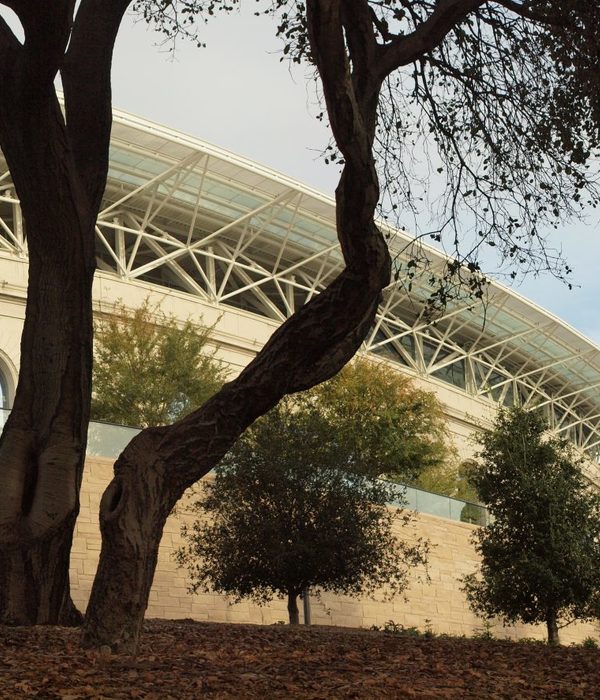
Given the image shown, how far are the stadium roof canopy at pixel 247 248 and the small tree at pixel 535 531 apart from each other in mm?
6118

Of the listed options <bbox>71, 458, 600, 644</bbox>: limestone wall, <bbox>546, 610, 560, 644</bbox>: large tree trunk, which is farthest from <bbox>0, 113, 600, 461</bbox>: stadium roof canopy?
<bbox>546, 610, 560, 644</bbox>: large tree trunk

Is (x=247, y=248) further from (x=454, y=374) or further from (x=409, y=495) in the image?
(x=409, y=495)

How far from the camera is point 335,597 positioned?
2262 centimetres

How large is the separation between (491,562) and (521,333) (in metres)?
29.3

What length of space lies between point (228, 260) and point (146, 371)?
9.65 m

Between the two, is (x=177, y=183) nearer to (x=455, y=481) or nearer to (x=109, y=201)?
(x=109, y=201)

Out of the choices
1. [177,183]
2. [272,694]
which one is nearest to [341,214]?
[272,694]

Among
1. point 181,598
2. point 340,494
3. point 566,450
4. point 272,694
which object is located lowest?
point 272,694

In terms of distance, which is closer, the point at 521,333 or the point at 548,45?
the point at 548,45

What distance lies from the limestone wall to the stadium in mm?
501

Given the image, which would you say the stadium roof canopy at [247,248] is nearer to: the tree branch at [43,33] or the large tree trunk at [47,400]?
the large tree trunk at [47,400]

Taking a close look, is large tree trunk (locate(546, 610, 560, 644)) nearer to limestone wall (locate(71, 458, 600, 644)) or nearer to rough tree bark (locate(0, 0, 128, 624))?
limestone wall (locate(71, 458, 600, 644))

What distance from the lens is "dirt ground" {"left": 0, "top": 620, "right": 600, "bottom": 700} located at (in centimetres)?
620

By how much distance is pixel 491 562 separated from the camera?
70.5 ft
